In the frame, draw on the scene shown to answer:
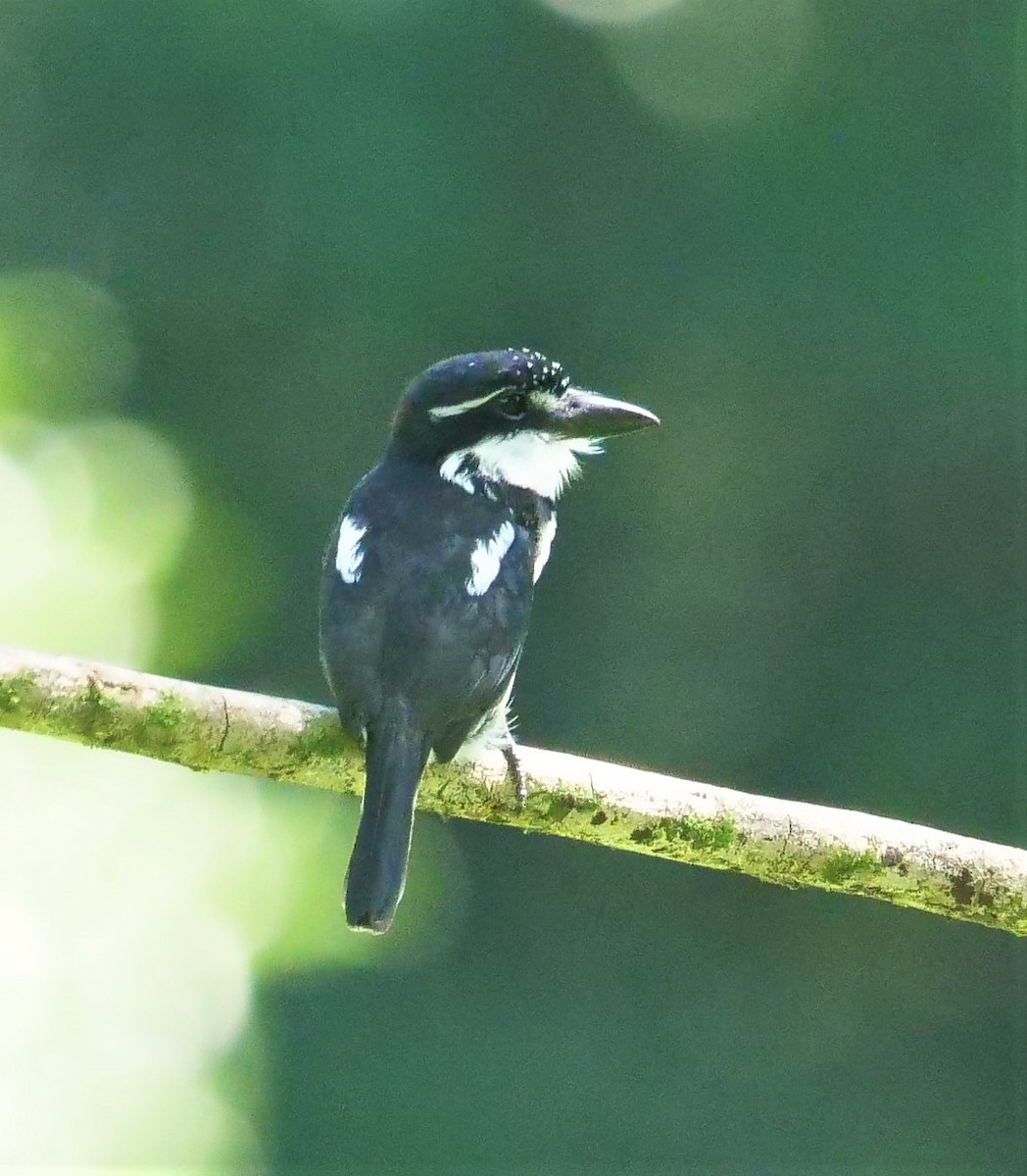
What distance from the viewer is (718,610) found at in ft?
25.0

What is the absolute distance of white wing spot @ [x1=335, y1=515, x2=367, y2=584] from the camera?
10.0 ft

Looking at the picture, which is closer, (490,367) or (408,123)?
(490,367)

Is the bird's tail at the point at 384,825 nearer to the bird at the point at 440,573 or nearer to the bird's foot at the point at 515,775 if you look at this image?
the bird at the point at 440,573

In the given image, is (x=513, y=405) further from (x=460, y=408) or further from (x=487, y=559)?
(x=487, y=559)

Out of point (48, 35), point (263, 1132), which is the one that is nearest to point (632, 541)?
point (48, 35)

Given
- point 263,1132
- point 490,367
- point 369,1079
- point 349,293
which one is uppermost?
point 490,367

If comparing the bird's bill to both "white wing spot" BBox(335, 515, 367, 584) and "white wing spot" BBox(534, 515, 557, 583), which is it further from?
"white wing spot" BBox(335, 515, 367, 584)

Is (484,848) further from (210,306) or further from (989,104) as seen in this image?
(989,104)

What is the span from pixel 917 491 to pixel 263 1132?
4636mm

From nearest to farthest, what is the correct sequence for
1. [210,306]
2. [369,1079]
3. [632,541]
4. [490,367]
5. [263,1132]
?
[490,367] → [263,1132] → [369,1079] → [632,541] → [210,306]

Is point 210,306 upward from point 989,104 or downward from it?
downward

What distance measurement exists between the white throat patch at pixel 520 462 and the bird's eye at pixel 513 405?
0.04 meters

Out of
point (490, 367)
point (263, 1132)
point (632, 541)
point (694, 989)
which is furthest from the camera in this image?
point (632, 541)

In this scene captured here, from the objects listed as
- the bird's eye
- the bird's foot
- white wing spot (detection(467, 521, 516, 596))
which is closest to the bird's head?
the bird's eye
